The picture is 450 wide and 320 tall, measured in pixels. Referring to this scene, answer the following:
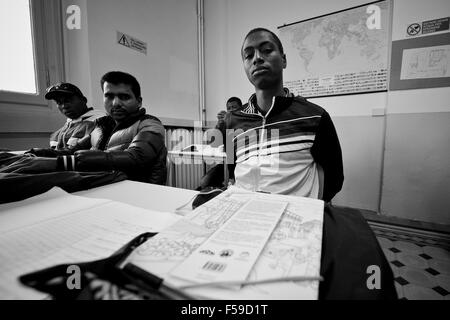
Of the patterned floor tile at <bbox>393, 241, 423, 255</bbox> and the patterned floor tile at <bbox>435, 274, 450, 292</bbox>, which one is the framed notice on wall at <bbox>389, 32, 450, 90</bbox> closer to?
the patterned floor tile at <bbox>393, 241, 423, 255</bbox>

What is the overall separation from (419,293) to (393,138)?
1.35 meters

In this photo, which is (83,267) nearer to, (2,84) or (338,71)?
(2,84)

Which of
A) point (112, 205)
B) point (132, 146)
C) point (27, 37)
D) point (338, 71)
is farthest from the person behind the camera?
point (338, 71)

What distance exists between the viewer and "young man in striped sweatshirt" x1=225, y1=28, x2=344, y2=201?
925 mm

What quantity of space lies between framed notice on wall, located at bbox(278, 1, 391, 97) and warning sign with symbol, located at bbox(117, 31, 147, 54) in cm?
150

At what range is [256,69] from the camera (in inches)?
38.3

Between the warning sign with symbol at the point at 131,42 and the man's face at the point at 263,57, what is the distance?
4.94ft

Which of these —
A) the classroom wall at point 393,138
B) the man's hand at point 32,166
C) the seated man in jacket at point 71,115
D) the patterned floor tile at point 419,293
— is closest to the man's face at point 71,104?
the seated man in jacket at point 71,115

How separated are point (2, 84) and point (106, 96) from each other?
1015 millimetres

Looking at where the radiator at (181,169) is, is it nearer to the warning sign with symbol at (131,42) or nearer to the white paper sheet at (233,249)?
the warning sign with symbol at (131,42)

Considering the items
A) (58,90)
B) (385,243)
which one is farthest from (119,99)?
(385,243)

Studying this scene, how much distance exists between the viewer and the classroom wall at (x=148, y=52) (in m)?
1.72
